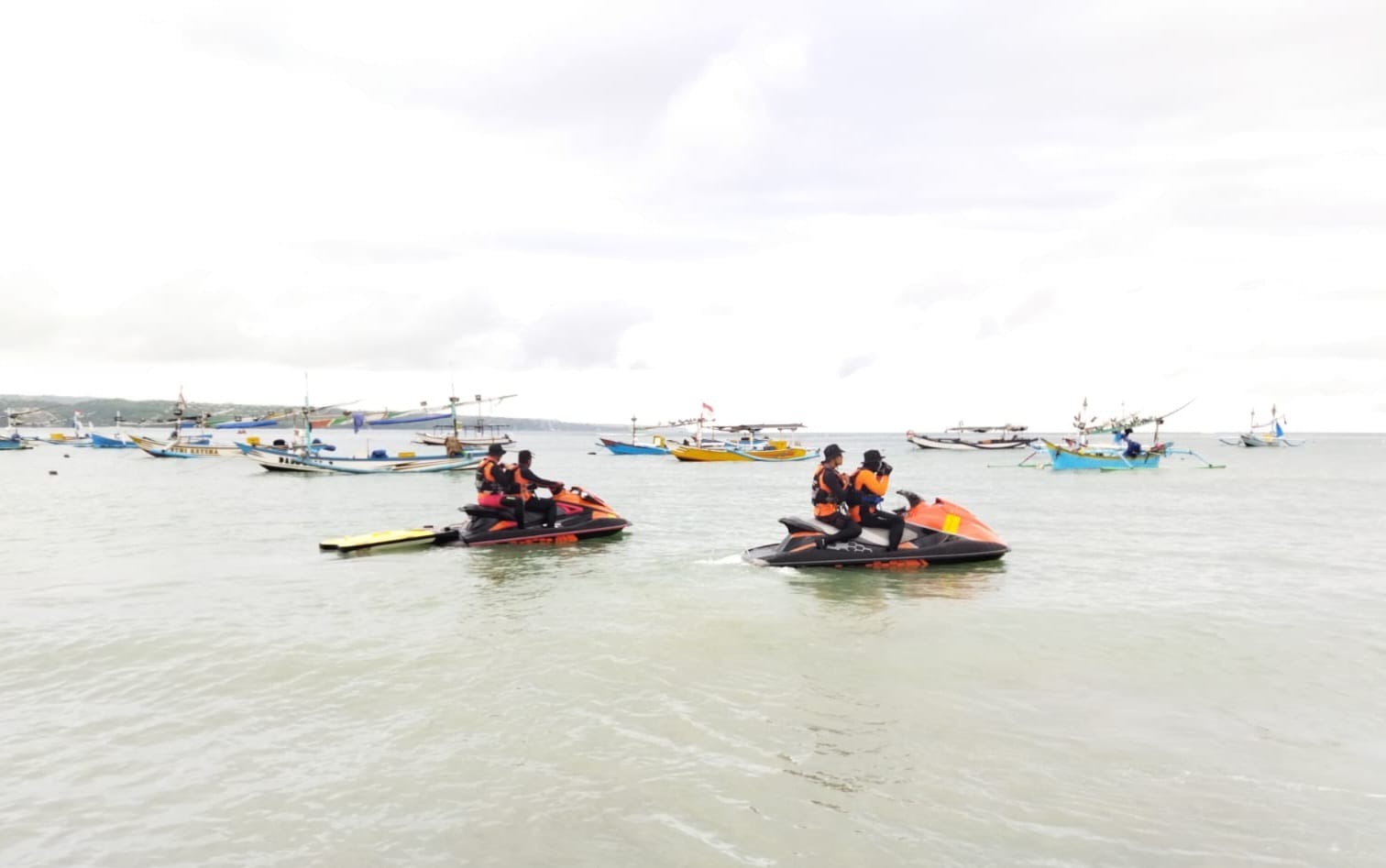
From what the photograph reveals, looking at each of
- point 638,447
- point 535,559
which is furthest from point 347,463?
point 638,447

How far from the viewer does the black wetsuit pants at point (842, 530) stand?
50.6ft

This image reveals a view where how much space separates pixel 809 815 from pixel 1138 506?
30635 mm

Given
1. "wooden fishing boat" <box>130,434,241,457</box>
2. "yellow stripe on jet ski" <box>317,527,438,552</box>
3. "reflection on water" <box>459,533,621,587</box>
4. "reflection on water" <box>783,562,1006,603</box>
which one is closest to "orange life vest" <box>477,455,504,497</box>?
"reflection on water" <box>459,533,621,587</box>

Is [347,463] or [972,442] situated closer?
[347,463]

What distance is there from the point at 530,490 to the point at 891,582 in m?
8.74

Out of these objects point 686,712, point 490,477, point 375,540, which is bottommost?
point 686,712

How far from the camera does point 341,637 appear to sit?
1060cm

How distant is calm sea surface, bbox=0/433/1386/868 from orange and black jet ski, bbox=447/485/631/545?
3.91 ft

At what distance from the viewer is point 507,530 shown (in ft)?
61.0

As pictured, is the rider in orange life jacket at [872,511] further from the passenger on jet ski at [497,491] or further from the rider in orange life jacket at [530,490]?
the passenger on jet ski at [497,491]

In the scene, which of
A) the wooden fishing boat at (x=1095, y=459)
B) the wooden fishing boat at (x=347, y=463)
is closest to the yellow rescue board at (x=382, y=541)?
the wooden fishing boat at (x=347, y=463)

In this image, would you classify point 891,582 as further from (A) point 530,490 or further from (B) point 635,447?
(B) point 635,447

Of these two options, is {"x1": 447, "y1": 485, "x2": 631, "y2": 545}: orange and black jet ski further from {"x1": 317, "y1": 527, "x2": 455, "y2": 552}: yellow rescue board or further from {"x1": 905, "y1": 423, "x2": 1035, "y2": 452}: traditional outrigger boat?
{"x1": 905, "y1": 423, "x2": 1035, "y2": 452}: traditional outrigger boat

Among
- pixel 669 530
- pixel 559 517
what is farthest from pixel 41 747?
pixel 669 530
